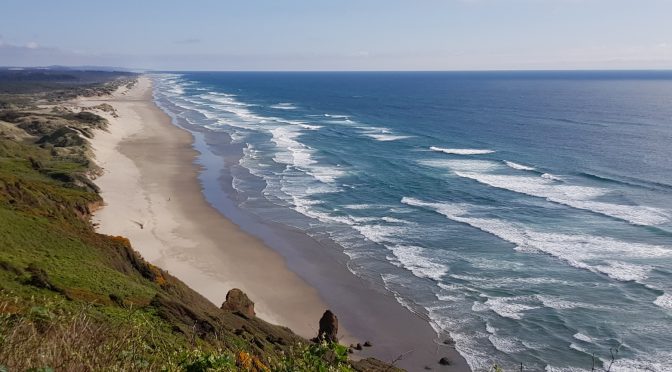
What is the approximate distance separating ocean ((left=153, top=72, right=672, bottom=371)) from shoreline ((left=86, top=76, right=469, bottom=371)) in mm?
1054

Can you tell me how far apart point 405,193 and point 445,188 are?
4125 millimetres

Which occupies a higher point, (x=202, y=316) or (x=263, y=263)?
(x=202, y=316)

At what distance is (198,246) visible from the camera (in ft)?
123

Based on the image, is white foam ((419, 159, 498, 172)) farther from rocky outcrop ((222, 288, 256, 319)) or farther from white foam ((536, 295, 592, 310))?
rocky outcrop ((222, 288, 256, 319))

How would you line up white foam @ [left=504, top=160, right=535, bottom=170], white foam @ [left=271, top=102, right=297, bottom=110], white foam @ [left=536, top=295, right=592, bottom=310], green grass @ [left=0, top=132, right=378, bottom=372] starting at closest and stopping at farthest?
green grass @ [left=0, top=132, right=378, bottom=372] < white foam @ [left=536, top=295, right=592, bottom=310] < white foam @ [left=504, top=160, right=535, bottom=170] < white foam @ [left=271, top=102, right=297, bottom=110]

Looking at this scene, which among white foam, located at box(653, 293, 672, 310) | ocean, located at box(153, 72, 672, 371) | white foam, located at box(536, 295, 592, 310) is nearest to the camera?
ocean, located at box(153, 72, 672, 371)

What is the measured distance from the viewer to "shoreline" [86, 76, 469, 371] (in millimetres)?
26516

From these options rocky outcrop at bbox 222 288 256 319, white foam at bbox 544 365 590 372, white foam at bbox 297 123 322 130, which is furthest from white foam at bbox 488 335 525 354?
white foam at bbox 297 123 322 130

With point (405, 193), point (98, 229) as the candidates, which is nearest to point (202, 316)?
point (98, 229)

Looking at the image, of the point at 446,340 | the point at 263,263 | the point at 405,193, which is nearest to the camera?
the point at 446,340

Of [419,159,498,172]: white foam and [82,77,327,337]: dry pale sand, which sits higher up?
[419,159,498,172]: white foam

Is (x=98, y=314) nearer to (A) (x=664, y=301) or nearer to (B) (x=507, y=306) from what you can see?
(B) (x=507, y=306)

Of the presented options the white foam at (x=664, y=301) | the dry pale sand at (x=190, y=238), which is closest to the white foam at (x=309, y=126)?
the dry pale sand at (x=190, y=238)

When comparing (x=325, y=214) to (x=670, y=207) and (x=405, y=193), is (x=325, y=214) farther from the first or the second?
(x=670, y=207)
